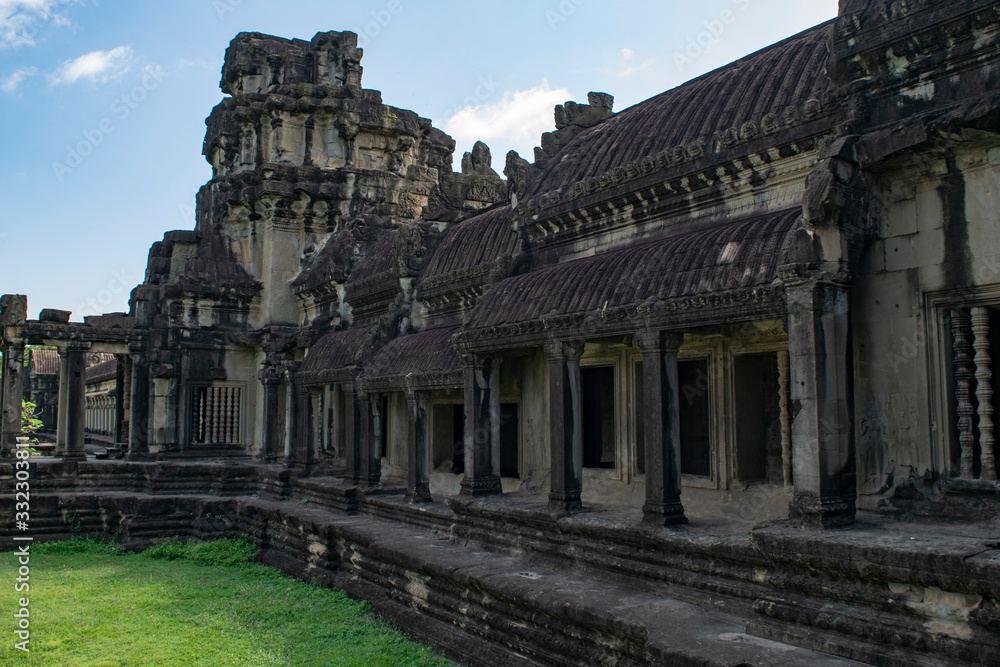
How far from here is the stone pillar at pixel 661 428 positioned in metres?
8.23

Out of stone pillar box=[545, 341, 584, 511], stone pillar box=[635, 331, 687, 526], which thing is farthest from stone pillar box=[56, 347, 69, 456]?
stone pillar box=[635, 331, 687, 526]

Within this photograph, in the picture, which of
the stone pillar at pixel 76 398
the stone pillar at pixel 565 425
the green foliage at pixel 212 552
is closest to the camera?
the stone pillar at pixel 565 425

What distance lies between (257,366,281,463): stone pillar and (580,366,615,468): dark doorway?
28.8 ft

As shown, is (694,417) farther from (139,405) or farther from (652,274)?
(139,405)

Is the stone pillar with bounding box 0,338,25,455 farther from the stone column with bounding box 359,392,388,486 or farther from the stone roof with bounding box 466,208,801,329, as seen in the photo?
the stone roof with bounding box 466,208,801,329

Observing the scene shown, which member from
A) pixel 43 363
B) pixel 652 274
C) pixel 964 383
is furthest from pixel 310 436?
pixel 43 363

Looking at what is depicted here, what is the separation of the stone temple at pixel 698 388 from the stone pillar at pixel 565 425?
0.11ft

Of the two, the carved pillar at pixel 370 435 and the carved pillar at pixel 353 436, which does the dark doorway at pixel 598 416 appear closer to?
the carved pillar at pixel 370 435

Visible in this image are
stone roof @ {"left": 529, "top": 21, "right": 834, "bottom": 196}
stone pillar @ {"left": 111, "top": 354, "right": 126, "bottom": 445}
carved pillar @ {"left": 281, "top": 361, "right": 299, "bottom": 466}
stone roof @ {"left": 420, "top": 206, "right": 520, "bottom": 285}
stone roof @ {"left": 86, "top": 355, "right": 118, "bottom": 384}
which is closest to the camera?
stone roof @ {"left": 529, "top": 21, "right": 834, "bottom": 196}

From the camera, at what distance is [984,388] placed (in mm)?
6773

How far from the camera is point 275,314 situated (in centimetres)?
2048

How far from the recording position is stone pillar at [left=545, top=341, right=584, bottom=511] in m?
9.55

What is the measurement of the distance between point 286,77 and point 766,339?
17.0 meters

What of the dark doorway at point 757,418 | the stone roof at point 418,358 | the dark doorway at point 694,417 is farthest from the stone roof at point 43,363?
the dark doorway at point 757,418
